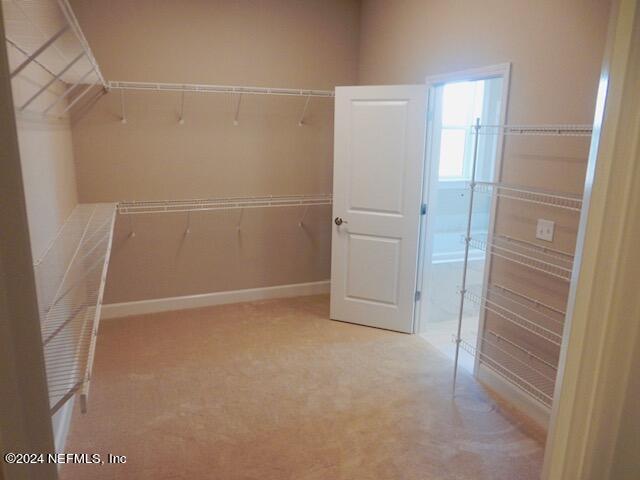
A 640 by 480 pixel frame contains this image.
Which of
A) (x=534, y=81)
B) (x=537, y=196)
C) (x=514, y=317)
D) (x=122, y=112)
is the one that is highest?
(x=534, y=81)

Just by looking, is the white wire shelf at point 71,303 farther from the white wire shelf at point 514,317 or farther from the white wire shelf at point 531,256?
the white wire shelf at point 514,317

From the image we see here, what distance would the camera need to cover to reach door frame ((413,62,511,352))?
8.82ft

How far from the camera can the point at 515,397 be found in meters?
2.75

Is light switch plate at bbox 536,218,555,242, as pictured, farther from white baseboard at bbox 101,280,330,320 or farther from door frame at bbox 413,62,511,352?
white baseboard at bbox 101,280,330,320

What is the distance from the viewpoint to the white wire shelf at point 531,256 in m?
2.29

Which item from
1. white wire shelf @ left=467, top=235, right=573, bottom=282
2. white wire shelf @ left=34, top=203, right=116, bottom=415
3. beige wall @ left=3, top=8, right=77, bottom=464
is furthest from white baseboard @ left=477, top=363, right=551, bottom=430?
beige wall @ left=3, top=8, right=77, bottom=464

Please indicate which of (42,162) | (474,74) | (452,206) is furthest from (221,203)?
(452,206)

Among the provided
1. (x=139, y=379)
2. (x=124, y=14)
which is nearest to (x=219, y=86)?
(x=124, y=14)

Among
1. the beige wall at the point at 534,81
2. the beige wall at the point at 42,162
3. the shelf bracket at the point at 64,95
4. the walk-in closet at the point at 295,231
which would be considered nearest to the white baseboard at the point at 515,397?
the walk-in closet at the point at 295,231

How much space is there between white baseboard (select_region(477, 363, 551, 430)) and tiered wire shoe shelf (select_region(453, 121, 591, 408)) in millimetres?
45

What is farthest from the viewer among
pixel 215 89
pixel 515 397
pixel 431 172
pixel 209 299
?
pixel 209 299

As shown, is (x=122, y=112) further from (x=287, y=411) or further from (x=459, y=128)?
(x=459, y=128)

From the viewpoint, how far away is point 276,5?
3869 mm

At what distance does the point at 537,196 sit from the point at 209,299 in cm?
297
